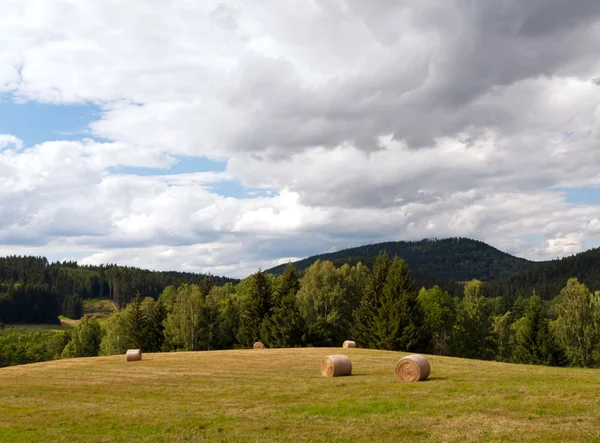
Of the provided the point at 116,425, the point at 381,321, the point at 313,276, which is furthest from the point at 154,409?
the point at 313,276

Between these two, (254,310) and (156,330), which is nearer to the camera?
(254,310)

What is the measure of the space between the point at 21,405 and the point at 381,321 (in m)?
45.7

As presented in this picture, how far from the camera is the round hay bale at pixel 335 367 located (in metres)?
31.9

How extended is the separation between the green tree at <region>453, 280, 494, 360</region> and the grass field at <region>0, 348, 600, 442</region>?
4876 cm

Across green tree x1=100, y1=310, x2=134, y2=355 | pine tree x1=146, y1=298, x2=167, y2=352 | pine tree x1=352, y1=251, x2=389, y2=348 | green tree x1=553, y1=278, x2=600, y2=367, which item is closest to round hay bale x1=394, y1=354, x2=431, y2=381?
pine tree x1=352, y1=251, x2=389, y2=348

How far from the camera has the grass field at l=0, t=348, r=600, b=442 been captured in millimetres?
17000

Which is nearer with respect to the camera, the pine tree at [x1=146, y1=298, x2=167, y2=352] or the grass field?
the grass field

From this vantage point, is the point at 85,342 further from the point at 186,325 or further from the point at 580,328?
the point at 580,328

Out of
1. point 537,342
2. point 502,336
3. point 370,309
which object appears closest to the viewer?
point 537,342

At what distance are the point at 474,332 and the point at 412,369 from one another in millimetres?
59493

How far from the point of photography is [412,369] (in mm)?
27922

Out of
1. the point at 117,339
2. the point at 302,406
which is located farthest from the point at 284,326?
the point at 302,406

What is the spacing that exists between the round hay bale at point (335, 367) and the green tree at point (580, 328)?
49.8 m

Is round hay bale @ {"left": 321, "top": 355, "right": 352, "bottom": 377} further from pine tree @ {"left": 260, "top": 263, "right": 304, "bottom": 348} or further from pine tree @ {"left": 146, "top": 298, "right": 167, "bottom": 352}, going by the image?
pine tree @ {"left": 146, "top": 298, "right": 167, "bottom": 352}
